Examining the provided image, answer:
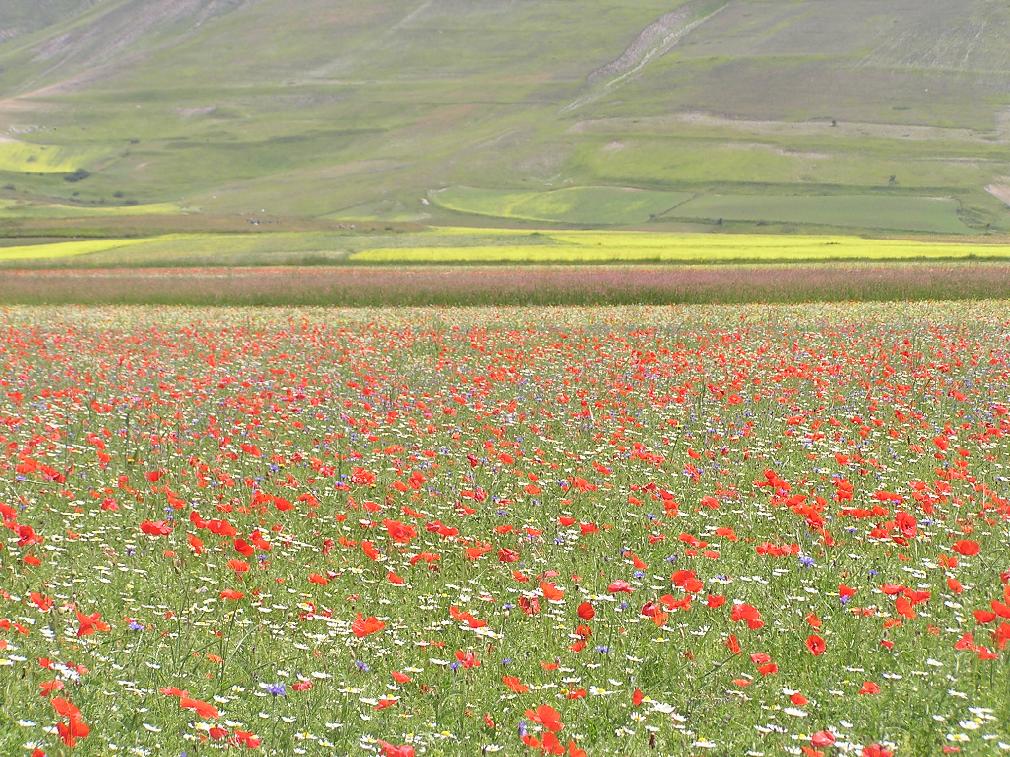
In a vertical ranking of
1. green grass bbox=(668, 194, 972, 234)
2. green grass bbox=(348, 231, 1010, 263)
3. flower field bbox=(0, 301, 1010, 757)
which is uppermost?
flower field bbox=(0, 301, 1010, 757)

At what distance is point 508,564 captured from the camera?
25.3 ft

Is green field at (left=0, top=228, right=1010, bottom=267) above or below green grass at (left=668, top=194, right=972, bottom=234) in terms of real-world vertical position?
above

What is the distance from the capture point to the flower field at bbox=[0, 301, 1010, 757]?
5.27m

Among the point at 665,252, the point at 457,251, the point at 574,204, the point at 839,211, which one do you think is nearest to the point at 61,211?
the point at 574,204

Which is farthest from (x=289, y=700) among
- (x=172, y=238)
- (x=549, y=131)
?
(x=549, y=131)

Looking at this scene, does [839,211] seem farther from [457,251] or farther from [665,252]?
[457,251]

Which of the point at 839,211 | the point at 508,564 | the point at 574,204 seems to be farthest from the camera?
the point at 574,204

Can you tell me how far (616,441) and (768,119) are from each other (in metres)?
192

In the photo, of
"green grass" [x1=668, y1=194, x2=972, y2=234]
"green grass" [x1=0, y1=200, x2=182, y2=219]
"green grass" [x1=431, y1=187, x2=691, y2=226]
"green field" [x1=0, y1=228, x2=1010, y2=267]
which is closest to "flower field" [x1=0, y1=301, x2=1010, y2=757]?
"green field" [x1=0, y1=228, x2=1010, y2=267]

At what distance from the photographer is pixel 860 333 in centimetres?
2180

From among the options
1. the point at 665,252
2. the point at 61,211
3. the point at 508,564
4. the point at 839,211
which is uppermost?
the point at 508,564

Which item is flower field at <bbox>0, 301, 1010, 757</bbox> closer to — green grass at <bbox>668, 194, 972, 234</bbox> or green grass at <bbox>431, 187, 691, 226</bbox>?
green grass at <bbox>668, 194, 972, 234</bbox>

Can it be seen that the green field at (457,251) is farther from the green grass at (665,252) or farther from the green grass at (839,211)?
the green grass at (839,211)

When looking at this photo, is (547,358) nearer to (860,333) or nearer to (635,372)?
(635,372)
